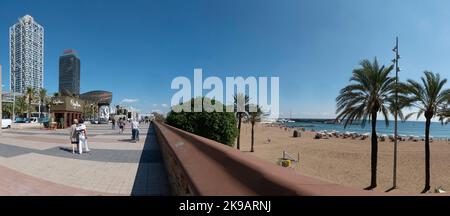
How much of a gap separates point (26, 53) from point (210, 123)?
102m

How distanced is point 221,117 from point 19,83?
119 m

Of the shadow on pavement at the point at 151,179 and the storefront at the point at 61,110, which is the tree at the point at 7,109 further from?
the shadow on pavement at the point at 151,179

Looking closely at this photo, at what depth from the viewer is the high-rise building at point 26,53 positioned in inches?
3605

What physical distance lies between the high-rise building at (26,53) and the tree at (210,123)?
288 ft

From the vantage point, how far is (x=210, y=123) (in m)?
22.8

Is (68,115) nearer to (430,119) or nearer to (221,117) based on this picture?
(221,117)

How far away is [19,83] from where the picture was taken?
10975cm

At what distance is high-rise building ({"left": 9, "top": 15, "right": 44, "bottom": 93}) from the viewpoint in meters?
91.6

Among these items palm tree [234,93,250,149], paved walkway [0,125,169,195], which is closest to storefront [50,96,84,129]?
palm tree [234,93,250,149]

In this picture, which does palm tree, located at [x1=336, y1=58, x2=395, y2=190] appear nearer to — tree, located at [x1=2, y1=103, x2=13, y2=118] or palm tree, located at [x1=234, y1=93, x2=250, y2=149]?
palm tree, located at [x1=234, y1=93, x2=250, y2=149]

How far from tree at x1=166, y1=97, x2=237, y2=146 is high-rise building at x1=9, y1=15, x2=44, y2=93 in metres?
87.9

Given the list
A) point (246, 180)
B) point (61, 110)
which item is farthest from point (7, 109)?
point (246, 180)
